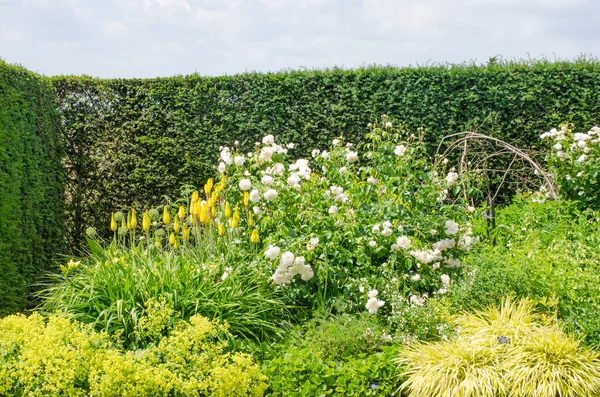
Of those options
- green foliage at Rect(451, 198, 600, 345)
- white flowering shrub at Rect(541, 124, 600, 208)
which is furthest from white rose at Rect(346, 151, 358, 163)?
white flowering shrub at Rect(541, 124, 600, 208)

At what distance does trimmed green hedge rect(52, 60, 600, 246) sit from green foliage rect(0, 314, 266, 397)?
17.0 feet

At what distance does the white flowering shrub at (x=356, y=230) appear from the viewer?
14.8ft

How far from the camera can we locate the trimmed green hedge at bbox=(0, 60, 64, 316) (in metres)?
5.98

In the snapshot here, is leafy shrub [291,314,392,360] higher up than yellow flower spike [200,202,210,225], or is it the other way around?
yellow flower spike [200,202,210,225]

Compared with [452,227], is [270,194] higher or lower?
higher

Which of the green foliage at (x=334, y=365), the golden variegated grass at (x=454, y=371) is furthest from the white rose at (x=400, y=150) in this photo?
the golden variegated grass at (x=454, y=371)

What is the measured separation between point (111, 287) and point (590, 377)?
3180 mm

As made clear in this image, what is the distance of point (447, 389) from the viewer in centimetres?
351

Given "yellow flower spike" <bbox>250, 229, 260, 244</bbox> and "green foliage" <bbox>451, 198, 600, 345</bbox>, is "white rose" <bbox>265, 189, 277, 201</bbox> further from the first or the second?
"green foliage" <bbox>451, 198, 600, 345</bbox>

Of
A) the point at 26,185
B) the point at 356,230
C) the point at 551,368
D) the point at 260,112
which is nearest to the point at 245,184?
the point at 356,230

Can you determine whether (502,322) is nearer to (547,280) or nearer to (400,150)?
(547,280)

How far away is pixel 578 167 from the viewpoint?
22.1 ft

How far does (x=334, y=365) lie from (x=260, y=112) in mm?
5528

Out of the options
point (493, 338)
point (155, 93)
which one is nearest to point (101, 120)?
point (155, 93)
